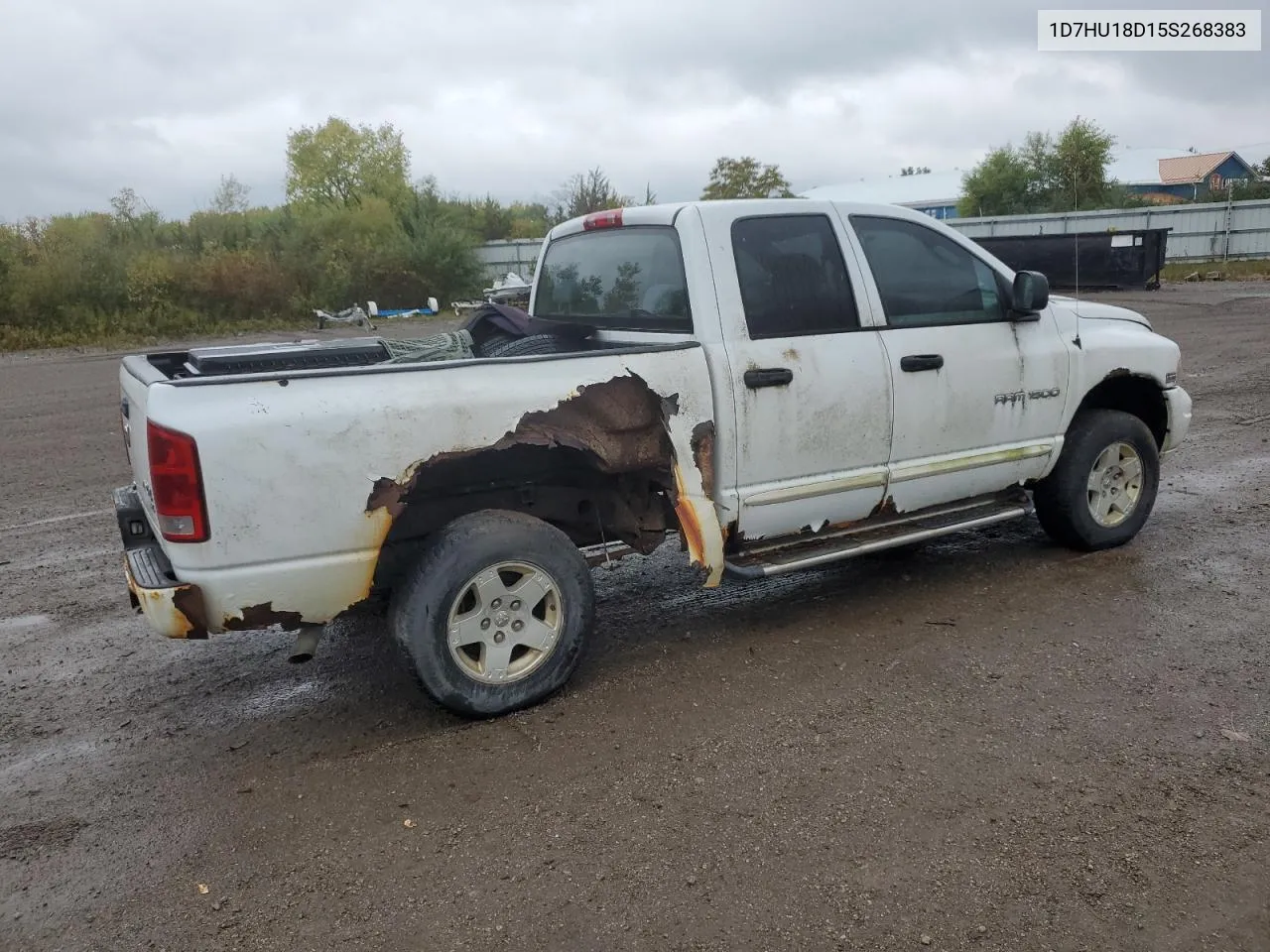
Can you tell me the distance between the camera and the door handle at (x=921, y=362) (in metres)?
4.67

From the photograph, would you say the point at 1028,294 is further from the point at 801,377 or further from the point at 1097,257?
the point at 1097,257

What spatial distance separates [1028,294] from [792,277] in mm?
1331

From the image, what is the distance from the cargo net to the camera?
4.96m

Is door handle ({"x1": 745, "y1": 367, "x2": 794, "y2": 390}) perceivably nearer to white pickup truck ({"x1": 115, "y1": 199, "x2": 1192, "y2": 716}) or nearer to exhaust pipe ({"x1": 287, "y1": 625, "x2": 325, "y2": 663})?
white pickup truck ({"x1": 115, "y1": 199, "x2": 1192, "y2": 716})

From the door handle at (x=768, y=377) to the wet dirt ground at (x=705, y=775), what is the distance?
1217 mm

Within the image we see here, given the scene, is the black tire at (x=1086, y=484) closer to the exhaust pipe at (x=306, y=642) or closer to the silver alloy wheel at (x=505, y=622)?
the silver alloy wheel at (x=505, y=622)

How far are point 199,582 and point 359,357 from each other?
1578mm

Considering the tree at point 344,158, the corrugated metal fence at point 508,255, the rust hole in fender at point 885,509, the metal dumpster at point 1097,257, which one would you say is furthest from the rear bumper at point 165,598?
the tree at point 344,158

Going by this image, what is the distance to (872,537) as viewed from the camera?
4.71 metres

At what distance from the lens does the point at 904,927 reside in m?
2.67

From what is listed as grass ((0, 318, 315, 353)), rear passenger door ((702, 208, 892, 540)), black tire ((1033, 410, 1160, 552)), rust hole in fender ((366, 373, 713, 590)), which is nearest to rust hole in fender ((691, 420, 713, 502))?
rust hole in fender ((366, 373, 713, 590))

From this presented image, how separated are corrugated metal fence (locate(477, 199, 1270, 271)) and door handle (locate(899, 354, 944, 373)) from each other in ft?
92.9

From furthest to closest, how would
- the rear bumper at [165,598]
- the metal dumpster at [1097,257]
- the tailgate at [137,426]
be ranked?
the metal dumpster at [1097,257]
the tailgate at [137,426]
the rear bumper at [165,598]

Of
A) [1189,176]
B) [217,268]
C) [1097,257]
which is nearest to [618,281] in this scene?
[1097,257]
